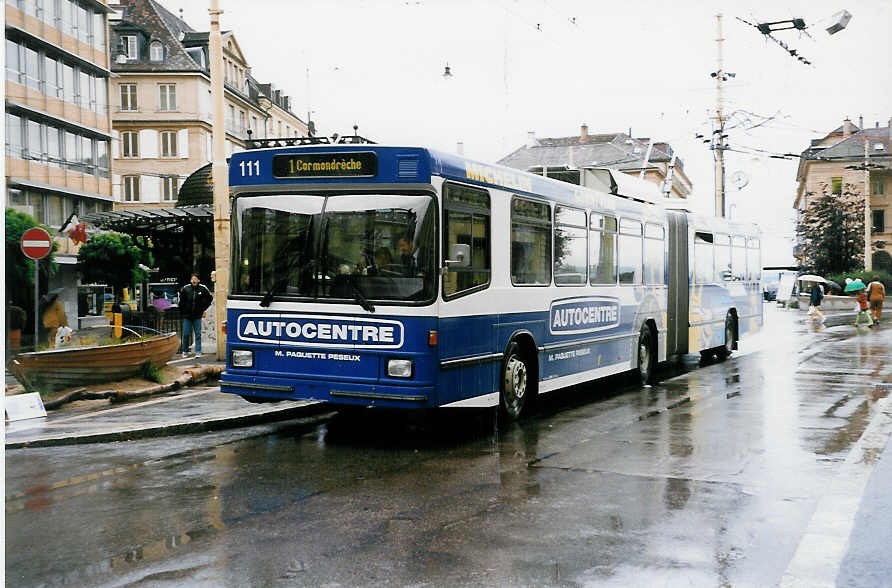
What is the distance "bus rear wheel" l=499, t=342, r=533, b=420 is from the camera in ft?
35.6

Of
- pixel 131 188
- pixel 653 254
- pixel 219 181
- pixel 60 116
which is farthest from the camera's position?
pixel 131 188

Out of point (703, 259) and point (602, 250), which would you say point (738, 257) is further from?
point (602, 250)

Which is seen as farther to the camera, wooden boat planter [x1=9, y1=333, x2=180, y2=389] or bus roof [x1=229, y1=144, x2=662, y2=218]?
wooden boat planter [x1=9, y1=333, x2=180, y2=389]

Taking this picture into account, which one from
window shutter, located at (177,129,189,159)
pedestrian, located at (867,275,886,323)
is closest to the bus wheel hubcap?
pedestrian, located at (867,275,886,323)

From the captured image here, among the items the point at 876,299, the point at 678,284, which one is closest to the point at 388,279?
the point at 678,284

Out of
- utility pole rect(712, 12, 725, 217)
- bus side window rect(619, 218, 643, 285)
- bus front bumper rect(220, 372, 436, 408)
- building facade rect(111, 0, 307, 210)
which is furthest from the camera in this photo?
building facade rect(111, 0, 307, 210)

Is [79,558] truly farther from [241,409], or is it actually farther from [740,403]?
[740,403]

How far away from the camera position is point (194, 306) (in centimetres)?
1941

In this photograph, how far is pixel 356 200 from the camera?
953 centimetres

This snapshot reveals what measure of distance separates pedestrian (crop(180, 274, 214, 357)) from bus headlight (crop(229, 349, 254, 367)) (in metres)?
9.57

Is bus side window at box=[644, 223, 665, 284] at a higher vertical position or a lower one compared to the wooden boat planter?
higher

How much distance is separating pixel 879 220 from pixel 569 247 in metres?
81.7

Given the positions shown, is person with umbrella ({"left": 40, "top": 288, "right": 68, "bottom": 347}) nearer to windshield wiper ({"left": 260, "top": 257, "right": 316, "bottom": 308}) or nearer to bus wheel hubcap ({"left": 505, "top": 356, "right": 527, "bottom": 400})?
windshield wiper ({"left": 260, "top": 257, "right": 316, "bottom": 308})

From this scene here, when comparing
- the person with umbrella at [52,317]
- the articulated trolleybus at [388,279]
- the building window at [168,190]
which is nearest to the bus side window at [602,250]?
the articulated trolleybus at [388,279]
